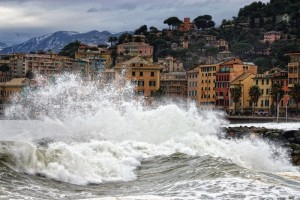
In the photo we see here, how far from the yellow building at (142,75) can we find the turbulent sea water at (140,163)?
67109 mm

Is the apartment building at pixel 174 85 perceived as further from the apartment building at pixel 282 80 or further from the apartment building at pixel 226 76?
the apartment building at pixel 282 80

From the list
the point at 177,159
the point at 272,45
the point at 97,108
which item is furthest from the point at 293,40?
the point at 177,159

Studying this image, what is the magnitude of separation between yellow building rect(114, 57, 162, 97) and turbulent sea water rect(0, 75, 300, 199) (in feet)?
220

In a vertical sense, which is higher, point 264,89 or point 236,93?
point 264,89

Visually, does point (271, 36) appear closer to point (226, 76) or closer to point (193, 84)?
point (193, 84)

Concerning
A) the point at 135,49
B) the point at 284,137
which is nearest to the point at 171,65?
the point at 135,49

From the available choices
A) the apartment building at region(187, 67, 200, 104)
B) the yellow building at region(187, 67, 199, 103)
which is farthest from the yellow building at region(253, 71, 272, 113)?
the yellow building at region(187, 67, 199, 103)

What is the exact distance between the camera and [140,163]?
2975 cm

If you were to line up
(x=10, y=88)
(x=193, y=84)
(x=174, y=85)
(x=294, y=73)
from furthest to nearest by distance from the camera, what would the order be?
1. (x=10, y=88)
2. (x=174, y=85)
3. (x=193, y=84)
4. (x=294, y=73)

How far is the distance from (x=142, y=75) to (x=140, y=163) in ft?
271

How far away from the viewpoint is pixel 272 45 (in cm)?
17225

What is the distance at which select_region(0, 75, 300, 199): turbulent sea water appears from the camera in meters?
21.5

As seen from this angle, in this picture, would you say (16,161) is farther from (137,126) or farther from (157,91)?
(157,91)

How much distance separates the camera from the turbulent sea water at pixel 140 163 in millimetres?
21500
